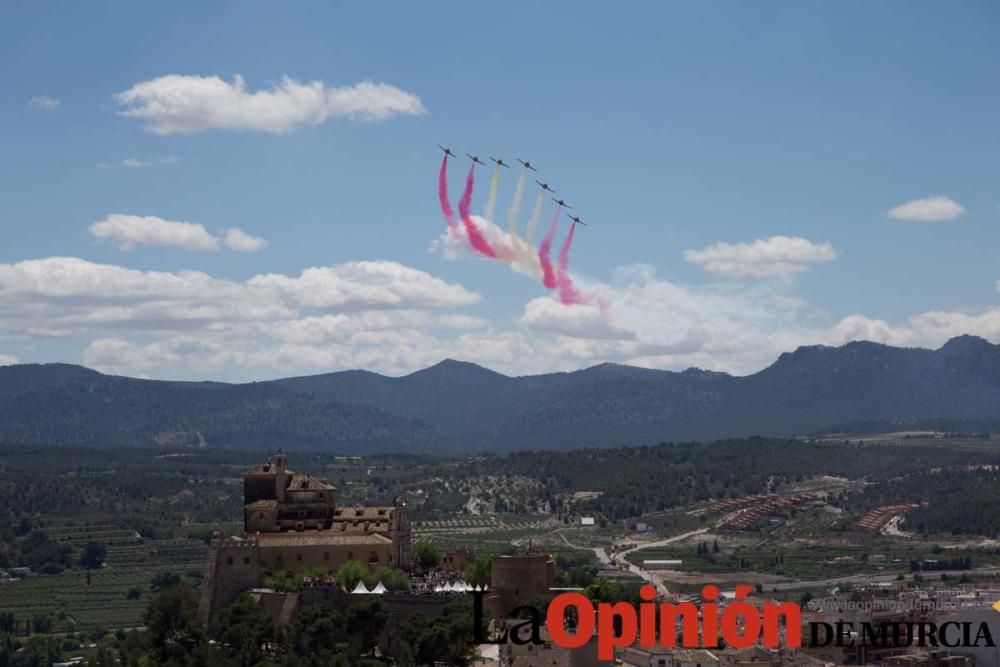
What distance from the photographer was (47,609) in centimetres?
15525

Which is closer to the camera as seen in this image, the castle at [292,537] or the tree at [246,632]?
the tree at [246,632]

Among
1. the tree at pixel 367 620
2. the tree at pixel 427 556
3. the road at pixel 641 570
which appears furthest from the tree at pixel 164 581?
the tree at pixel 367 620

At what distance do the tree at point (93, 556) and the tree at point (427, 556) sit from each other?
86.5 meters

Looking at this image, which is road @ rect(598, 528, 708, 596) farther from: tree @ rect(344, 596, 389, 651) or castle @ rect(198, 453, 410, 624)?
tree @ rect(344, 596, 389, 651)

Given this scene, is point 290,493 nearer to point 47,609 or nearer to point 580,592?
point 580,592

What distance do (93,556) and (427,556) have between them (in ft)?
293

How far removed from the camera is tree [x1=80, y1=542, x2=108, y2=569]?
613 ft

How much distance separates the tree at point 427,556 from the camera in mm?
105375

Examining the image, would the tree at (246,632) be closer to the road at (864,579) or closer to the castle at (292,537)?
the castle at (292,537)

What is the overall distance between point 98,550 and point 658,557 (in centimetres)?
5343

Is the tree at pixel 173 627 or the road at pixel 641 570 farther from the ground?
the road at pixel 641 570

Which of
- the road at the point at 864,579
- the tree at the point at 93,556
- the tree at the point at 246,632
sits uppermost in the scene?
the tree at the point at 93,556

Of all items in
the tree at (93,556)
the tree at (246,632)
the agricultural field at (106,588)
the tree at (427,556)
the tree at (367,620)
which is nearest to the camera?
the tree at (246,632)

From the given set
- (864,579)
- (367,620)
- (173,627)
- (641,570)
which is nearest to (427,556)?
(367,620)
